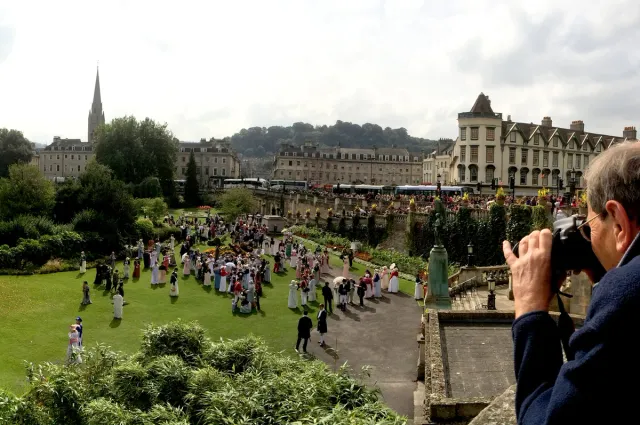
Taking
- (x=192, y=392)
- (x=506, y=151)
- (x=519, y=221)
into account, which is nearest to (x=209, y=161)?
(x=506, y=151)

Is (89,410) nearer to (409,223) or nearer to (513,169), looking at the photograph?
(409,223)

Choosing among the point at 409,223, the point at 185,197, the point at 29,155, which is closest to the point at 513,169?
the point at 409,223

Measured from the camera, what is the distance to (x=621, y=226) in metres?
2.13

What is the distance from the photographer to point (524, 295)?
A: 7.64ft

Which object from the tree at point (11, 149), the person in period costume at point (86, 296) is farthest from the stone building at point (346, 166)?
the person in period costume at point (86, 296)

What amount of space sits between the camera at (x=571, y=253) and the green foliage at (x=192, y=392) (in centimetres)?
630

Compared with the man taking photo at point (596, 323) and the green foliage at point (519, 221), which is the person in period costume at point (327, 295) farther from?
the man taking photo at point (596, 323)

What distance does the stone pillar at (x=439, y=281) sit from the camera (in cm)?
1591

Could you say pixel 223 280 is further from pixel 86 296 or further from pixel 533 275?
pixel 533 275

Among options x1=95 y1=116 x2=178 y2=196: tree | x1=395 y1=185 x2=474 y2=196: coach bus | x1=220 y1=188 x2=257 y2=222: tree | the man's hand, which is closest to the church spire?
x1=95 y1=116 x2=178 y2=196: tree

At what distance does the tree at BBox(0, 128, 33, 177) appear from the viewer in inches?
3684

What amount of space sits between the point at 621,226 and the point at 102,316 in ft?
76.5

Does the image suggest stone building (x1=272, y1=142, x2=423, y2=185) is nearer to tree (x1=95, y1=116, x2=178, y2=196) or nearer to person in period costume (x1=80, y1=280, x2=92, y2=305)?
tree (x1=95, y1=116, x2=178, y2=196)

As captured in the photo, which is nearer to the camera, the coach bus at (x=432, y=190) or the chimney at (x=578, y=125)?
the coach bus at (x=432, y=190)
